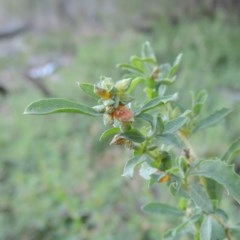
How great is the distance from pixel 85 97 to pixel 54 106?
9.95ft

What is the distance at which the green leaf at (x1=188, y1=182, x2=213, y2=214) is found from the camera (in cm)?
40

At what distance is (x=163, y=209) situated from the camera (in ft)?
1.59

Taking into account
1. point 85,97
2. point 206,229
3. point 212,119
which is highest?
point 85,97

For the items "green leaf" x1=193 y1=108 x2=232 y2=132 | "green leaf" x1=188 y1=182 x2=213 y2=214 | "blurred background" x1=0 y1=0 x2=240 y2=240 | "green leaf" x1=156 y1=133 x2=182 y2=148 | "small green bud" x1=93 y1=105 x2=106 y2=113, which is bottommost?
"green leaf" x1=188 y1=182 x2=213 y2=214

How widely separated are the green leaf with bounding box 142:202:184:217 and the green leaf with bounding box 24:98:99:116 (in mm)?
152

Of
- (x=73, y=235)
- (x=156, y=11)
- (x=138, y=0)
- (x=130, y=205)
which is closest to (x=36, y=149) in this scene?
(x=130, y=205)

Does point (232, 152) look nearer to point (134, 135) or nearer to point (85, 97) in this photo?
point (134, 135)

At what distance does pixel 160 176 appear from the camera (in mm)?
396

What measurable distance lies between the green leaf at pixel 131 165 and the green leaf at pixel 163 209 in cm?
11

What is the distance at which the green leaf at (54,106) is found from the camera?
1.16 ft

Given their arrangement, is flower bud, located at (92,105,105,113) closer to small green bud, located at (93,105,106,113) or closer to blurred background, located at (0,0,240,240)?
small green bud, located at (93,105,106,113)

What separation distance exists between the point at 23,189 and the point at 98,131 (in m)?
1.00

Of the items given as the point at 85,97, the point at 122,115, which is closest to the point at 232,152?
the point at 122,115

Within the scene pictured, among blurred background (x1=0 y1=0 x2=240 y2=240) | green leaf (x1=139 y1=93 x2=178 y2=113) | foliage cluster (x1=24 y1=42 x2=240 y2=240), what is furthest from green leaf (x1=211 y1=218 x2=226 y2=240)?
blurred background (x1=0 y1=0 x2=240 y2=240)
